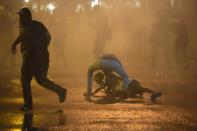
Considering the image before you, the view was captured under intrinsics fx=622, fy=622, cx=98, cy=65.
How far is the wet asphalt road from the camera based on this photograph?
8670 millimetres

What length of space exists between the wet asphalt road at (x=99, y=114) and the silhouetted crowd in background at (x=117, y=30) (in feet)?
26.0

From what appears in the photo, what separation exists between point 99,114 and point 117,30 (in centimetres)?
1620

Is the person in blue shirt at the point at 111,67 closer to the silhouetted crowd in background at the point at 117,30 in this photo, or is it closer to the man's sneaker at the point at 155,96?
the man's sneaker at the point at 155,96

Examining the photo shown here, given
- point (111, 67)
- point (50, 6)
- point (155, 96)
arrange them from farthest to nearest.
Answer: point (50, 6), point (111, 67), point (155, 96)

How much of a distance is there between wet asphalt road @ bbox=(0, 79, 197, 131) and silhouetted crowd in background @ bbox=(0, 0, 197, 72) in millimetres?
7935

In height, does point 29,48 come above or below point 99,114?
above

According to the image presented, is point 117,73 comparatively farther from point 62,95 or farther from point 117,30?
point 117,30

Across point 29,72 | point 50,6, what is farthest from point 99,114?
point 50,6

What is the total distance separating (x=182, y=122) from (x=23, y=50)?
316 centimetres

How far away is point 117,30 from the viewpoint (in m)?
25.8

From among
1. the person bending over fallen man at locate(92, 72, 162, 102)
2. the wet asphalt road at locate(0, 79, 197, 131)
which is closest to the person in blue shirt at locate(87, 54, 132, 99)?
the person bending over fallen man at locate(92, 72, 162, 102)

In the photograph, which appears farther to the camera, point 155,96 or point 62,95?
point 155,96

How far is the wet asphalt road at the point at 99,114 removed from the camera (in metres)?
8.67

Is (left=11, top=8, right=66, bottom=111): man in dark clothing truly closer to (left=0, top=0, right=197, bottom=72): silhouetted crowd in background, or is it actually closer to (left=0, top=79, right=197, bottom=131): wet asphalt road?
(left=0, top=79, right=197, bottom=131): wet asphalt road
